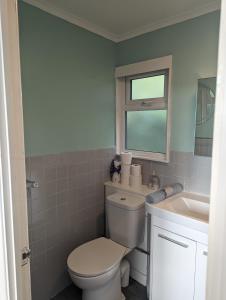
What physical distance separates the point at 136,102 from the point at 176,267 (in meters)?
1.54

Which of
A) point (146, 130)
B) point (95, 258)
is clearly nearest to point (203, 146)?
point (146, 130)

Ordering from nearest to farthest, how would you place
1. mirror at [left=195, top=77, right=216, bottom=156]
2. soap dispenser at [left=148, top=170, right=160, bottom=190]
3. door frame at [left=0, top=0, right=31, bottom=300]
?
door frame at [left=0, top=0, right=31, bottom=300], mirror at [left=195, top=77, right=216, bottom=156], soap dispenser at [left=148, top=170, right=160, bottom=190]

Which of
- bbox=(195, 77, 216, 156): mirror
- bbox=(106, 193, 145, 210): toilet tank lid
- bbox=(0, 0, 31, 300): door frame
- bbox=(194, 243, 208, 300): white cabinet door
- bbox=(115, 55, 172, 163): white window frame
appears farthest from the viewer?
bbox=(115, 55, 172, 163): white window frame

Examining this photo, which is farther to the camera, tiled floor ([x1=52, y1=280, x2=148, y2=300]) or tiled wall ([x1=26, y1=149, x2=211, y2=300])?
tiled floor ([x1=52, y1=280, x2=148, y2=300])

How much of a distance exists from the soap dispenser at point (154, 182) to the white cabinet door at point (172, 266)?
0.52 meters

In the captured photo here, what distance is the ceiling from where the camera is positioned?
164 cm

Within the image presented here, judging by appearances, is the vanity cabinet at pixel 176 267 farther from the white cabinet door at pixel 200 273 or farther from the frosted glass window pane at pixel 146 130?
the frosted glass window pane at pixel 146 130

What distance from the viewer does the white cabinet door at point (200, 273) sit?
4.57 feet

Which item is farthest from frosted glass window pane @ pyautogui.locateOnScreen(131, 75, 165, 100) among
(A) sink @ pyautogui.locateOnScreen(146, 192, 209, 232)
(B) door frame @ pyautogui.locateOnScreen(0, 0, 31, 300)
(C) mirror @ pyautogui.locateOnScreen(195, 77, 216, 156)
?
(B) door frame @ pyautogui.locateOnScreen(0, 0, 31, 300)

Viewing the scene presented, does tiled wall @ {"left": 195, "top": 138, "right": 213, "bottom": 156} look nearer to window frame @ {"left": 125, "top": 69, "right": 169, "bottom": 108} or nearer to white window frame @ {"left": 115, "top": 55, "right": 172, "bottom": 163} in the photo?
white window frame @ {"left": 115, "top": 55, "right": 172, "bottom": 163}

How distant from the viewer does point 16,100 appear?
2.53ft

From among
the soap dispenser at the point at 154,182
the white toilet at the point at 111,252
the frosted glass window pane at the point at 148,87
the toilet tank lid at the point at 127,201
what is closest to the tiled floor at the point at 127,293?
the white toilet at the point at 111,252

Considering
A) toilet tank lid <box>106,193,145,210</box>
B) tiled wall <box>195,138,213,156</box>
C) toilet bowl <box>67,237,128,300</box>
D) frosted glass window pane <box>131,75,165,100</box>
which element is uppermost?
frosted glass window pane <box>131,75,165,100</box>

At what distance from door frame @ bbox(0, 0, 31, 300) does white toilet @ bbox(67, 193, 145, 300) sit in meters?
0.85
